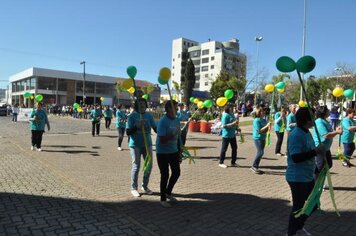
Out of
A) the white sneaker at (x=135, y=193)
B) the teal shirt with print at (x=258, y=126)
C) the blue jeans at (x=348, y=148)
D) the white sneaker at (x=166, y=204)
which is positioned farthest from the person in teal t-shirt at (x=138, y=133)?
the blue jeans at (x=348, y=148)

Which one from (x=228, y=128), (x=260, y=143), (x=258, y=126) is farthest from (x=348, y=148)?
(x=228, y=128)

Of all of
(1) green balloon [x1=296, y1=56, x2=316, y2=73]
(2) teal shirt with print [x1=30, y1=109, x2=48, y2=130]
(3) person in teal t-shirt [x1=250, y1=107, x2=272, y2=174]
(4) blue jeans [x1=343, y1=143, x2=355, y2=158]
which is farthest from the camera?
(2) teal shirt with print [x1=30, y1=109, x2=48, y2=130]

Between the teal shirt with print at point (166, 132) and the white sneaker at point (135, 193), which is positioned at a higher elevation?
the teal shirt with print at point (166, 132)

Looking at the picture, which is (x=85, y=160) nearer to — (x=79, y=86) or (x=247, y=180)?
(x=247, y=180)

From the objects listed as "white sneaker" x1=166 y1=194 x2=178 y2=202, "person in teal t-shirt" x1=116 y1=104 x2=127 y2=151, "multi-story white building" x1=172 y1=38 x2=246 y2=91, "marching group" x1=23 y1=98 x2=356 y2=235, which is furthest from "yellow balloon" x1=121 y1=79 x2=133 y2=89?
"multi-story white building" x1=172 y1=38 x2=246 y2=91

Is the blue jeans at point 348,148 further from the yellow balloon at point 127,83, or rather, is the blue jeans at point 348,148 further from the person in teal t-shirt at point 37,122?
the person in teal t-shirt at point 37,122

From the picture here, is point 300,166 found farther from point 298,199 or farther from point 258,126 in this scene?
point 258,126

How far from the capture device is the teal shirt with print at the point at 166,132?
18.1 feet

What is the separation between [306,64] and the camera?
167 inches

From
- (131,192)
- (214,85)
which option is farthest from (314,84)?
(131,192)

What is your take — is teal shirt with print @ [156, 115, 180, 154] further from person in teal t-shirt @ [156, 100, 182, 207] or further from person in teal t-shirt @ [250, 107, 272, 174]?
person in teal t-shirt @ [250, 107, 272, 174]

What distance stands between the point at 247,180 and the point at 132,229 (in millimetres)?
3905

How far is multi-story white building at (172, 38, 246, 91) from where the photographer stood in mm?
94438

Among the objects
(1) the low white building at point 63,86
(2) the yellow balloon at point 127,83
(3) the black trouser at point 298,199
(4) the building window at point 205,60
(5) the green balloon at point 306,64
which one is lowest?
(3) the black trouser at point 298,199
